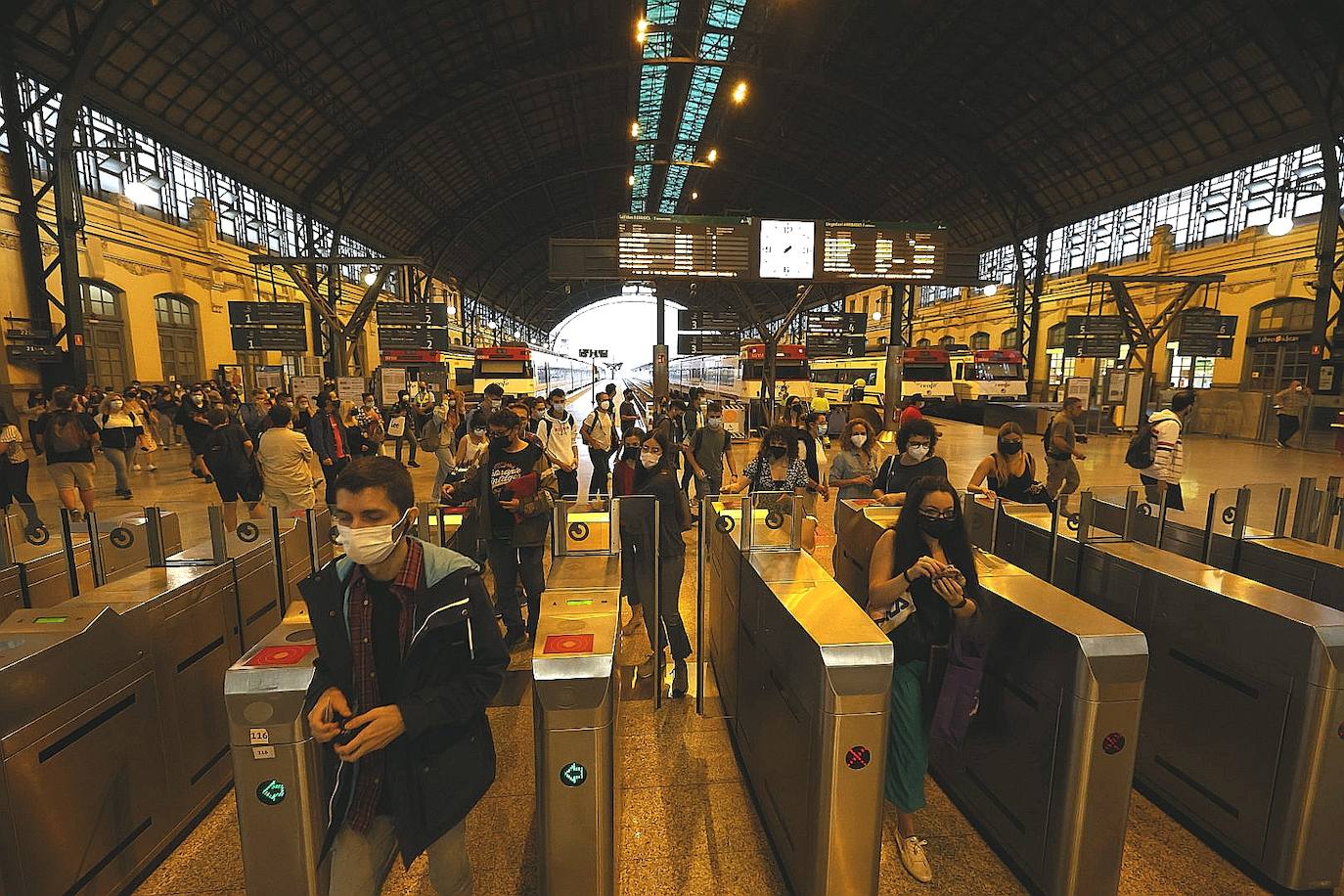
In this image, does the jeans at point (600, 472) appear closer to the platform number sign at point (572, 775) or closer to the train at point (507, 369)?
the platform number sign at point (572, 775)

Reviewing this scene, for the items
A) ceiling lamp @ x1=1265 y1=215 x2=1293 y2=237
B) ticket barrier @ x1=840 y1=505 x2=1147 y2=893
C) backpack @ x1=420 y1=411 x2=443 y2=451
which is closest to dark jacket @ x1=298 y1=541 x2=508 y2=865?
ticket barrier @ x1=840 y1=505 x2=1147 y2=893

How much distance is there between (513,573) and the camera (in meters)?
4.02

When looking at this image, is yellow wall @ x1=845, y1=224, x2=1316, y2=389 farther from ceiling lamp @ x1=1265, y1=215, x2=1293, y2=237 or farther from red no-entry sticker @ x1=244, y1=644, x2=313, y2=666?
red no-entry sticker @ x1=244, y1=644, x2=313, y2=666

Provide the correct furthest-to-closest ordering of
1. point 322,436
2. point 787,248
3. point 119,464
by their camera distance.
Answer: point 787,248, point 119,464, point 322,436

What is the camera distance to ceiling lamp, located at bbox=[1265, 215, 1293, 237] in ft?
56.8

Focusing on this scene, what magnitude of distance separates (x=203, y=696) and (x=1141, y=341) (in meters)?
21.2

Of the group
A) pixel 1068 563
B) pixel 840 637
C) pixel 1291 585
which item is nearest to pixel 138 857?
pixel 840 637

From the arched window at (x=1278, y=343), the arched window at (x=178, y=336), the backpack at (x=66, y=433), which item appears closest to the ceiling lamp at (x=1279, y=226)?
the arched window at (x=1278, y=343)

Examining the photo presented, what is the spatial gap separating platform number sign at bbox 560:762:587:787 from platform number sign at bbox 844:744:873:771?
2.71 ft

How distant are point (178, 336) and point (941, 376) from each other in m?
24.9

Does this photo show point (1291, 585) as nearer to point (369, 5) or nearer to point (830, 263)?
point (830, 263)

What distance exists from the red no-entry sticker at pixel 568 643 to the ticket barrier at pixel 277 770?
663 mm

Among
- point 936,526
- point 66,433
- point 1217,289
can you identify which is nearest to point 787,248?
point 936,526

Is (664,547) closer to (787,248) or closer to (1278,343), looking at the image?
(787,248)
